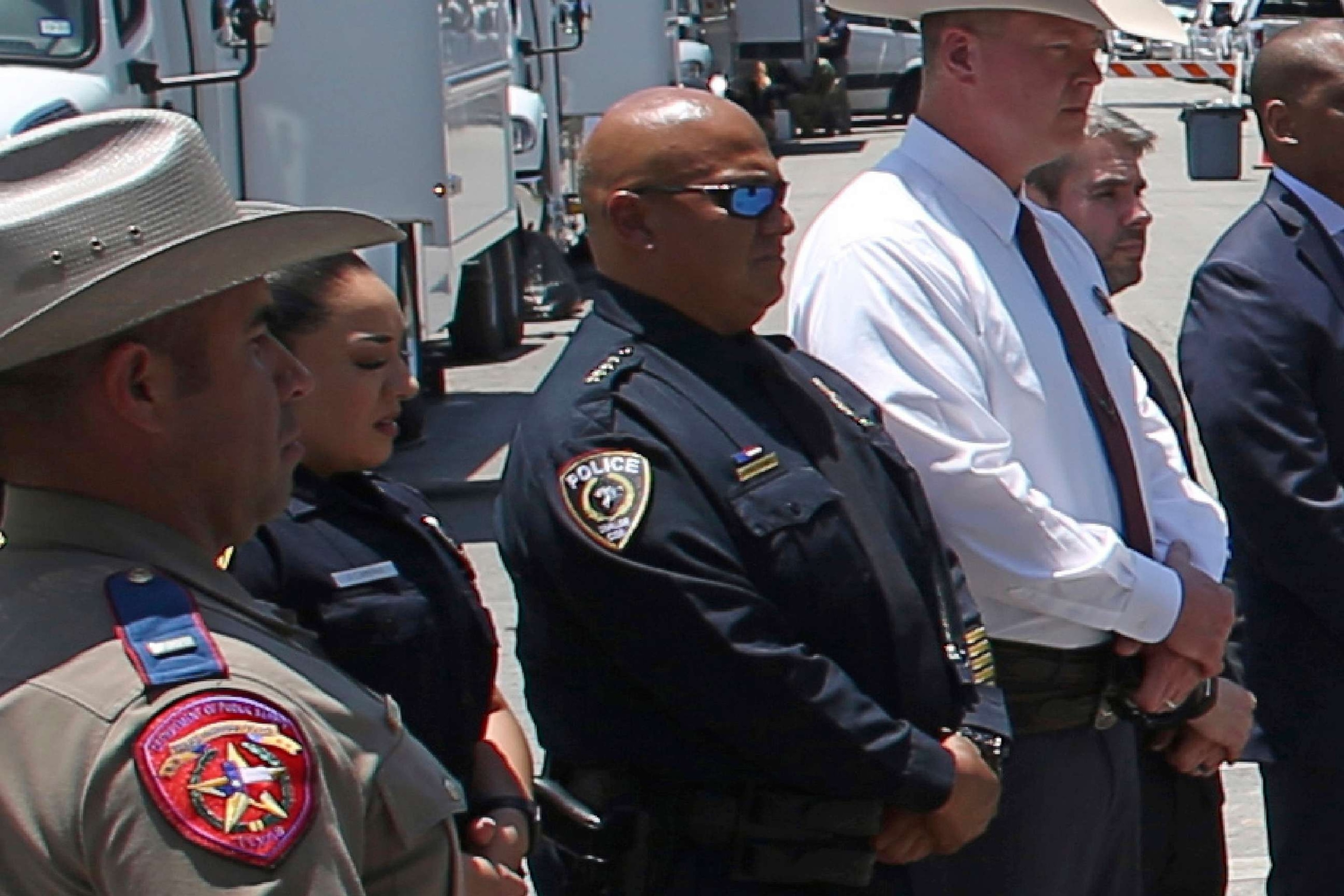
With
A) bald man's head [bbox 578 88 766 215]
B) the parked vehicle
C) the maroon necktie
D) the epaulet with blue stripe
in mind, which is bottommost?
the parked vehicle

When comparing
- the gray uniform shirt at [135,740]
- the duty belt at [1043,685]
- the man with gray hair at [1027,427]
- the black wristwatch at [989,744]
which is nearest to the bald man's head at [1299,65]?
the man with gray hair at [1027,427]

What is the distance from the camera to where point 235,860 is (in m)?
1.50

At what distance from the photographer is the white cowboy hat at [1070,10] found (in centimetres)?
321

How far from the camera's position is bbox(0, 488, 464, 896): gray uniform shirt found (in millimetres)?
1503

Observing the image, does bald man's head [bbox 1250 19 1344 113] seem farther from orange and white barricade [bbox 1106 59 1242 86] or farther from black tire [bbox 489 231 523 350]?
orange and white barricade [bbox 1106 59 1242 86]

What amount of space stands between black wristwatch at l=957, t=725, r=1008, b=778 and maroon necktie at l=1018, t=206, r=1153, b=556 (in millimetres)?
522

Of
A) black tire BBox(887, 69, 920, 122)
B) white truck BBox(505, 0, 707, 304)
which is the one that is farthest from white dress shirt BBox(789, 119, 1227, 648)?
black tire BBox(887, 69, 920, 122)

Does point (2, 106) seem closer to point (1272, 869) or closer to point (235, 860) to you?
point (1272, 869)

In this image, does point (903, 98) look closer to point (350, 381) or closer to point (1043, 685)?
Answer: point (1043, 685)

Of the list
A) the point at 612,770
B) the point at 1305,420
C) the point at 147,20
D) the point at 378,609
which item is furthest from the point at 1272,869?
the point at 147,20

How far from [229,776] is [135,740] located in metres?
0.07

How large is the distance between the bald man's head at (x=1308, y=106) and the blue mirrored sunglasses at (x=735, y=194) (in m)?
1.40

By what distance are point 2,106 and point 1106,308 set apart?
4784mm

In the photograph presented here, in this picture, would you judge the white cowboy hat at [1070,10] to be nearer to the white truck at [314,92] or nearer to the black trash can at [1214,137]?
the white truck at [314,92]
